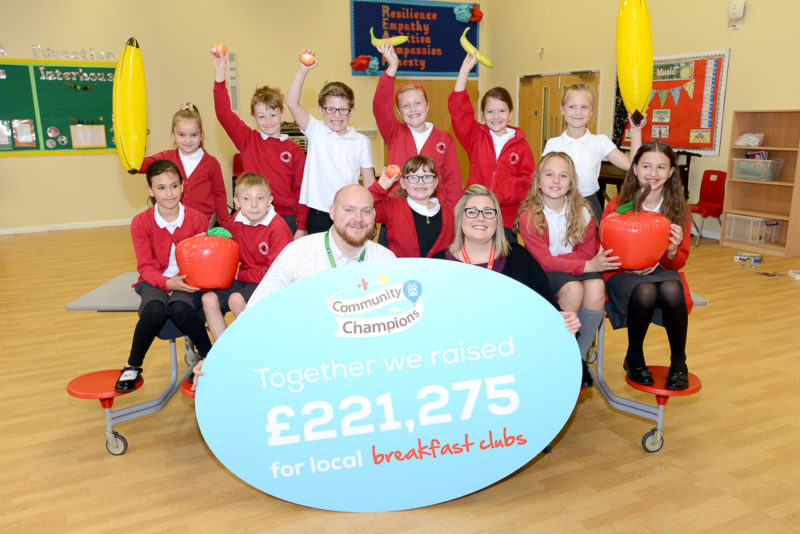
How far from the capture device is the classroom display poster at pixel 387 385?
1978mm

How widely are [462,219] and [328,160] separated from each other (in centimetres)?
121

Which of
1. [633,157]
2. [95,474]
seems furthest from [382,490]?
[633,157]

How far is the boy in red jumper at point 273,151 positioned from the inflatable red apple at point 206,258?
1082mm

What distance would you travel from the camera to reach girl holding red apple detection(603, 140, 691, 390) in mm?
2576

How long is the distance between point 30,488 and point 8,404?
92cm

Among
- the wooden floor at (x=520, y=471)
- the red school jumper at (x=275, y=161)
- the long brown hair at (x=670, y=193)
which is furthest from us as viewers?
the red school jumper at (x=275, y=161)

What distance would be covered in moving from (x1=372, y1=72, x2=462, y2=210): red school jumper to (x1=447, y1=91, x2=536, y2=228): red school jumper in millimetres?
89

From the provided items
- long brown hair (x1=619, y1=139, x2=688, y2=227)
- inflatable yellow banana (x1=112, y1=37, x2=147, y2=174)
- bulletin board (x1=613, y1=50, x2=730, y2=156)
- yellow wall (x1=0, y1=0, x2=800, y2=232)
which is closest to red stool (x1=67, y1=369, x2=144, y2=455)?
inflatable yellow banana (x1=112, y1=37, x2=147, y2=174)

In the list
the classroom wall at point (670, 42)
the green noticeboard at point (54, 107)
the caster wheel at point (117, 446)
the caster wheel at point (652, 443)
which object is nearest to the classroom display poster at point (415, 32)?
the classroom wall at point (670, 42)

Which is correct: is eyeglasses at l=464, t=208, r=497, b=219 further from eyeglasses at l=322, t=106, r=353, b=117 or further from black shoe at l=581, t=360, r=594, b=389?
eyeglasses at l=322, t=106, r=353, b=117

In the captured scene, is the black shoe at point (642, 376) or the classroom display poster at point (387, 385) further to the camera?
the black shoe at point (642, 376)

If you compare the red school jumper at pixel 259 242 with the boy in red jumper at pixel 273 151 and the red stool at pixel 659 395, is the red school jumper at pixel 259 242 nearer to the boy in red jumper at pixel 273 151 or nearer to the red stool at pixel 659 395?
the boy in red jumper at pixel 273 151

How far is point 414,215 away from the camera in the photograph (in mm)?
3039

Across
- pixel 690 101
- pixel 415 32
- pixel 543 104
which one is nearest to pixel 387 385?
pixel 690 101
